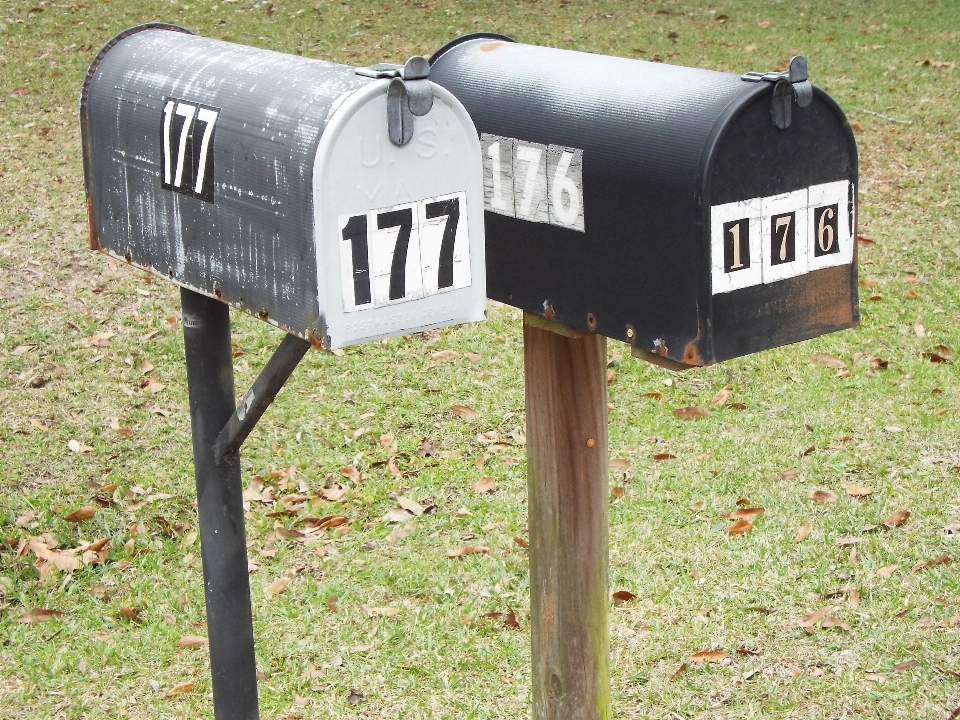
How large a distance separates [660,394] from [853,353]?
34.6 inches

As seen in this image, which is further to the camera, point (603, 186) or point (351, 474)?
point (351, 474)

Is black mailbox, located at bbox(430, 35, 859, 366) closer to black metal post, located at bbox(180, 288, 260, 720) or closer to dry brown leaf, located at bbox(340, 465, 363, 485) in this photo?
black metal post, located at bbox(180, 288, 260, 720)

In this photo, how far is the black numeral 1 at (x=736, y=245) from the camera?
6.13 feet

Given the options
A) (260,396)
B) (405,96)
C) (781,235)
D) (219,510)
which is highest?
(405,96)

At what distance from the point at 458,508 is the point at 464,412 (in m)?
0.64

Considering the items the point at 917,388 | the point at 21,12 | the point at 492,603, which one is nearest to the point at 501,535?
the point at 492,603

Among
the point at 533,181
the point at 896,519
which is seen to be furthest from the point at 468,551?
the point at 533,181

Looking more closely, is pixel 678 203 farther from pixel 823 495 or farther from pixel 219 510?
pixel 823 495

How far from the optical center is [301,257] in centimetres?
177

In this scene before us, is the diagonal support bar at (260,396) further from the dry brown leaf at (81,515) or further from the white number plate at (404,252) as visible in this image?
the dry brown leaf at (81,515)

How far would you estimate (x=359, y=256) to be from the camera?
1.75 meters

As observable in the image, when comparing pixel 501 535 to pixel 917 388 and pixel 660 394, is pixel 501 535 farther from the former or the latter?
pixel 917 388

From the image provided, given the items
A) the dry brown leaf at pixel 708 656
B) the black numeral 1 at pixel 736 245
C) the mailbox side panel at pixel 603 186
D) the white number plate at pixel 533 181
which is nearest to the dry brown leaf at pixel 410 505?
the dry brown leaf at pixel 708 656

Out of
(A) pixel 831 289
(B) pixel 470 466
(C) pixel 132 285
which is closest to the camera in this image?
(A) pixel 831 289
